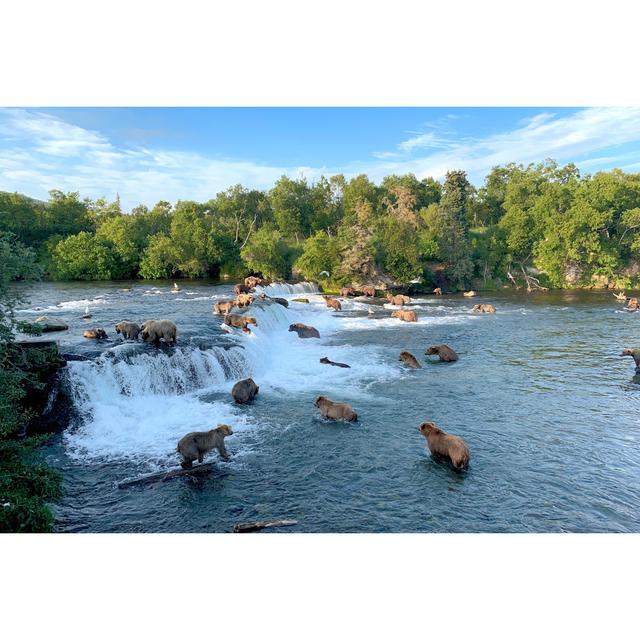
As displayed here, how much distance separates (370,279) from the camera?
36375mm

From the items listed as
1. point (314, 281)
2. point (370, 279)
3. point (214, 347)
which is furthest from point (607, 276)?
point (214, 347)

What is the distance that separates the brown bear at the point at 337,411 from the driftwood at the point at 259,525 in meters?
4.08

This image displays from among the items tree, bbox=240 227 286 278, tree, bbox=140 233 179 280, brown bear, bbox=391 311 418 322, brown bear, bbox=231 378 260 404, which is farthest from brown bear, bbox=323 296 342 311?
tree, bbox=140 233 179 280

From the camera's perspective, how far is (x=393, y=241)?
3688cm

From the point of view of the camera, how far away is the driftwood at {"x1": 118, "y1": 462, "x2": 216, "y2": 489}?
26.7ft

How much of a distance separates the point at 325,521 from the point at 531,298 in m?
31.8

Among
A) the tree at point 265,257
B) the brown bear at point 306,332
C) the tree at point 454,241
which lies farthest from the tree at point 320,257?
the brown bear at point 306,332

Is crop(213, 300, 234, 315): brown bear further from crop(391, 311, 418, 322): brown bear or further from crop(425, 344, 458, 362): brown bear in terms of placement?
crop(425, 344, 458, 362): brown bear

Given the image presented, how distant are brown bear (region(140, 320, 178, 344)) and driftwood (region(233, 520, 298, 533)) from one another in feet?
28.0

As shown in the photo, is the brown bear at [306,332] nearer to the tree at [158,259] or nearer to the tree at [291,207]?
the tree at [158,259]

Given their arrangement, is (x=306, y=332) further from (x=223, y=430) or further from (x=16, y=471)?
(x=16, y=471)

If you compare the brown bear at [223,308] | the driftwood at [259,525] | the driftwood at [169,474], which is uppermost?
the brown bear at [223,308]

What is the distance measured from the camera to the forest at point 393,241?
37.2 metres

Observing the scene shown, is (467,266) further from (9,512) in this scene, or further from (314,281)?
(9,512)
